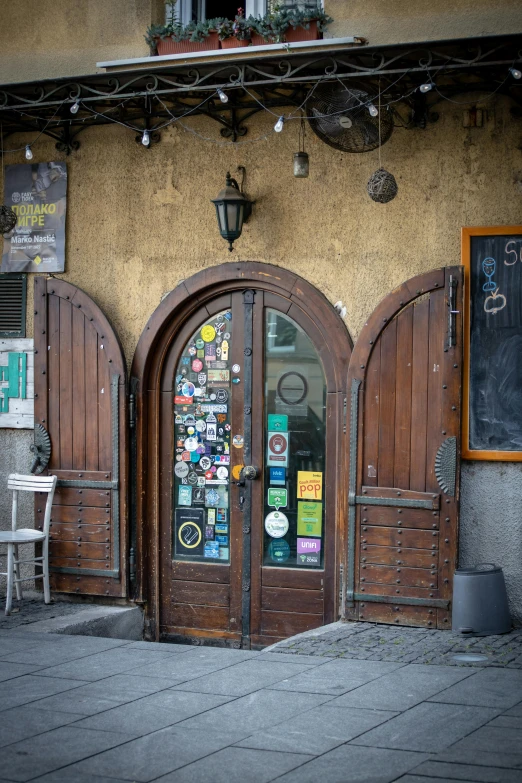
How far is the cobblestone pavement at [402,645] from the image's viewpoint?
6859 millimetres

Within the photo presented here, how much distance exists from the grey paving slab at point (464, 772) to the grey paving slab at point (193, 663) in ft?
6.79

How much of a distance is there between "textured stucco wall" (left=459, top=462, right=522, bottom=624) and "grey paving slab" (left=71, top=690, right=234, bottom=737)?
2.52m

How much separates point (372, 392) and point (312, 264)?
3.71 feet

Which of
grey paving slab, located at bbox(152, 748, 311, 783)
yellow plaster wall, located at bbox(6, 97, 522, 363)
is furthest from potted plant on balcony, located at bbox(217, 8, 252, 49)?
grey paving slab, located at bbox(152, 748, 311, 783)

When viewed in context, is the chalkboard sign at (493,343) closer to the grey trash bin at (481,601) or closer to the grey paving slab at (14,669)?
the grey trash bin at (481,601)

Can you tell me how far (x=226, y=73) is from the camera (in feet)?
25.0

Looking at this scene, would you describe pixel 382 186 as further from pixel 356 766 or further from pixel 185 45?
pixel 356 766

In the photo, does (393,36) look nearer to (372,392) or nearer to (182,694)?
(372,392)

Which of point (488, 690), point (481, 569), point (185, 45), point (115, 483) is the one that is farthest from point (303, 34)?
point (488, 690)

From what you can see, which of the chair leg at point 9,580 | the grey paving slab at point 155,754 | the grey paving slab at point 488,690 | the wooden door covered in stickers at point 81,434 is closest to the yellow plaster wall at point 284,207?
the wooden door covered in stickers at point 81,434

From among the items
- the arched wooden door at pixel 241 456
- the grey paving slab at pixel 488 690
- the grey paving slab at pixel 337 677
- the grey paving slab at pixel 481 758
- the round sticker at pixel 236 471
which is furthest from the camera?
the round sticker at pixel 236 471

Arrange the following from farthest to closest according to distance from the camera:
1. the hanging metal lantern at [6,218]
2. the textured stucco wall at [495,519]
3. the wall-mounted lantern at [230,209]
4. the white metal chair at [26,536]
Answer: the hanging metal lantern at [6,218] < the white metal chair at [26,536] < the wall-mounted lantern at [230,209] < the textured stucco wall at [495,519]

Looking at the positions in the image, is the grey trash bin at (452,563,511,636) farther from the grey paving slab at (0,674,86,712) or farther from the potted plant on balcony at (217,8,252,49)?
the potted plant on balcony at (217,8,252,49)

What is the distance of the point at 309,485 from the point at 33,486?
230 cm
